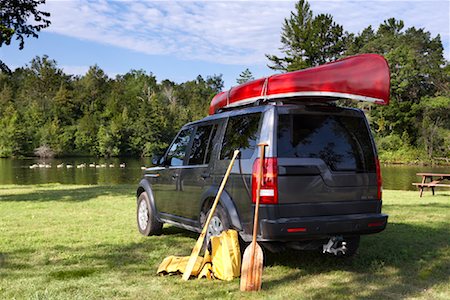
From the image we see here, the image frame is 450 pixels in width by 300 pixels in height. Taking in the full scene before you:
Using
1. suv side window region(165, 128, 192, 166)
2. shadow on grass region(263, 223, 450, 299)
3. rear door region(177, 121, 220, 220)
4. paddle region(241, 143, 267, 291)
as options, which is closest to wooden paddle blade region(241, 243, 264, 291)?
paddle region(241, 143, 267, 291)

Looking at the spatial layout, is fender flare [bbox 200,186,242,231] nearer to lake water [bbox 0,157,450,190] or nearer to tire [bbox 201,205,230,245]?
tire [bbox 201,205,230,245]

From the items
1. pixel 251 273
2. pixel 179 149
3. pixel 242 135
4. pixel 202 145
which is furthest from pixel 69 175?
pixel 251 273

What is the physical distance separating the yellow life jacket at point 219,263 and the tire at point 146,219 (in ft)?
7.61

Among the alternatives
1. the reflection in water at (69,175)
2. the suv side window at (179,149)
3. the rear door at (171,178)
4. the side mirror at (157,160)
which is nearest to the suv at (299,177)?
the rear door at (171,178)

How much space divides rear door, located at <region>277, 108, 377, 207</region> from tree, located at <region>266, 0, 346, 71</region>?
5920cm

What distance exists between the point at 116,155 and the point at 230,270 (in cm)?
8535

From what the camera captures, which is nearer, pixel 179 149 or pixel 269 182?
pixel 269 182

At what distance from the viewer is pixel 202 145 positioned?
6.61 m

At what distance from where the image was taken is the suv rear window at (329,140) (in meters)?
5.27

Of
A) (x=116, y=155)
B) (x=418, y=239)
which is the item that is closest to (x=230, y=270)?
(x=418, y=239)

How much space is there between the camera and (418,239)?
745 cm

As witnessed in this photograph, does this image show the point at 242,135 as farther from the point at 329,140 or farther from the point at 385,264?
the point at 385,264

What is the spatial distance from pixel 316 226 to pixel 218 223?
125 centimetres

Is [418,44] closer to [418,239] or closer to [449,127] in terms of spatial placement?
[449,127]
